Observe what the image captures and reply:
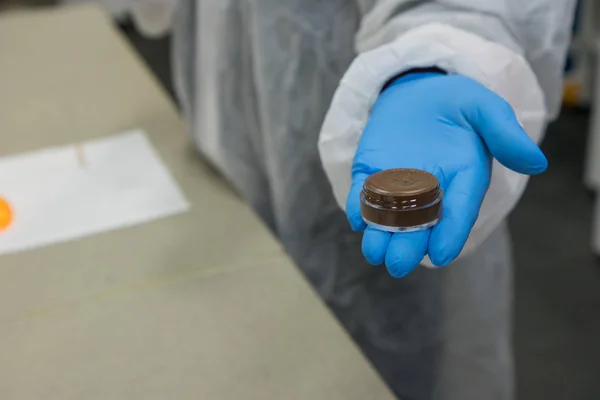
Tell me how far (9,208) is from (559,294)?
1.22 metres

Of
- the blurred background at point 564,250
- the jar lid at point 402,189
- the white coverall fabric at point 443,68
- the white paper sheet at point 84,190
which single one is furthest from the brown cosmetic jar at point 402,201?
the blurred background at point 564,250

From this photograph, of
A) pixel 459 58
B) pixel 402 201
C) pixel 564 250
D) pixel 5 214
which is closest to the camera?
pixel 402 201

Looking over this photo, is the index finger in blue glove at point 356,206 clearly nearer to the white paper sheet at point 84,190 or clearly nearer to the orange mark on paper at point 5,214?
the white paper sheet at point 84,190

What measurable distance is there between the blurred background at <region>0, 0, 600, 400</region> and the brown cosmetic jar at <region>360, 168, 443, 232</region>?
0.75 metres

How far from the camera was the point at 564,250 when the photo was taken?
1.70 m

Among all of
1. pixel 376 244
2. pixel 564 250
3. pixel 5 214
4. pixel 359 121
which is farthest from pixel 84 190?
pixel 564 250

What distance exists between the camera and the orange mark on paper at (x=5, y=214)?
0.78 meters

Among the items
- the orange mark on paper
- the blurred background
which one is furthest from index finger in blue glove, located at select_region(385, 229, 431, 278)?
the blurred background

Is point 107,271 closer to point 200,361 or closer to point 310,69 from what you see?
point 200,361

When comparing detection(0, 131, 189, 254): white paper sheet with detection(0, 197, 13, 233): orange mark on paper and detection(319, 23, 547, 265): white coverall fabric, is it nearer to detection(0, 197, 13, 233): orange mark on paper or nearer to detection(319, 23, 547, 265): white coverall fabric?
detection(0, 197, 13, 233): orange mark on paper

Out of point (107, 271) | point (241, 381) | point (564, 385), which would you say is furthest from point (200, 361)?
point (564, 385)

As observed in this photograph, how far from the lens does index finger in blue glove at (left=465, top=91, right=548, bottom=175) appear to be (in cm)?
45

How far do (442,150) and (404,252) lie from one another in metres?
0.10

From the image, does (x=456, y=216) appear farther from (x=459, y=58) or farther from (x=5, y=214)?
(x=5, y=214)
